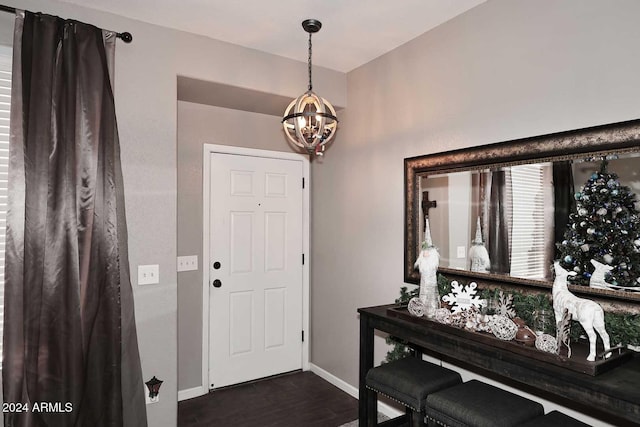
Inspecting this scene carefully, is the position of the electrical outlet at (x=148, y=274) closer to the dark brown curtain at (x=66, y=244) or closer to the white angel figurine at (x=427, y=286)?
the dark brown curtain at (x=66, y=244)

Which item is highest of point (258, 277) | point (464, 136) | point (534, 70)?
point (534, 70)

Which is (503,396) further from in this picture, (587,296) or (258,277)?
(258,277)

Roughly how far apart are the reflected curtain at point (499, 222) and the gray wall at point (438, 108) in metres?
0.26

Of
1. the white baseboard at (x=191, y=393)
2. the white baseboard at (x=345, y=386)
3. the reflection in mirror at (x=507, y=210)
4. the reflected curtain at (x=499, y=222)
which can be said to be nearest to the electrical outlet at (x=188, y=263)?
the white baseboard at (x=191, y=393)

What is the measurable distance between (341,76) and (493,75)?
1.51m

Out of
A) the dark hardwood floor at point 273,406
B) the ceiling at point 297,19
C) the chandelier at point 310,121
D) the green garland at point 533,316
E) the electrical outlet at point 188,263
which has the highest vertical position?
the ceiling at point 297,19

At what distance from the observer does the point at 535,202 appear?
2.14 metres

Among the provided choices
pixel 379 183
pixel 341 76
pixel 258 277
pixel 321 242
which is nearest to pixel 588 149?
pixel 379 183

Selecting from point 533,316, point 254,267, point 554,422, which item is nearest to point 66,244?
point 254,267

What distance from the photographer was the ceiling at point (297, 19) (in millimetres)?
2453

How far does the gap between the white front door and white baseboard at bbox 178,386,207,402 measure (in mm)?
108

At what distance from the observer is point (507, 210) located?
2285 millimetres

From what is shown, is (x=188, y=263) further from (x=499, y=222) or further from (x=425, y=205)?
(x=499, y=222)

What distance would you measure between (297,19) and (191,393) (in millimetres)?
3079
